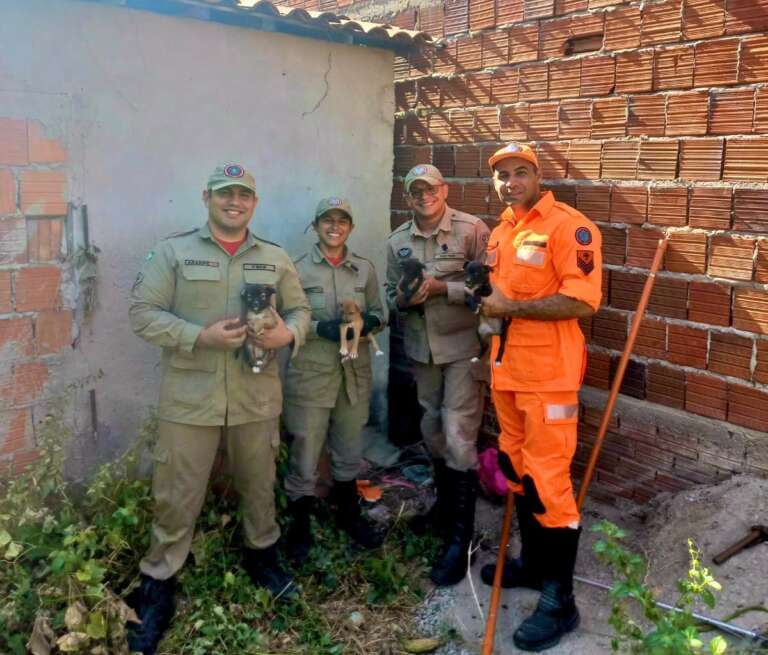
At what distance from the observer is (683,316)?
13.3ft

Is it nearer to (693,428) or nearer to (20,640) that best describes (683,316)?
(693,428)

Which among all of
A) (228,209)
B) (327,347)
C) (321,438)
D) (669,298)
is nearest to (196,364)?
(228,209)

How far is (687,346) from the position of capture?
13.3ft

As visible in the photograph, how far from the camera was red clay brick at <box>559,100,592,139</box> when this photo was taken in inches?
172

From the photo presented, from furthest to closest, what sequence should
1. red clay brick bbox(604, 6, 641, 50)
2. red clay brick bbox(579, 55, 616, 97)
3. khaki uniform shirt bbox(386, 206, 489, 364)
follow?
khaki uniform shirt bbox(386, 206, 489, 364), red clay brick bbox(579, 55, 616, 97), red clay brick bbox(604, 6, 641, 50)

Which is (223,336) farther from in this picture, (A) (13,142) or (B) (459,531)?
(B) (459,531)

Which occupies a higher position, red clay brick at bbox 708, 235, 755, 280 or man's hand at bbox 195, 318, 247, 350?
red clay brick at bbox 708, 235, 755, 280

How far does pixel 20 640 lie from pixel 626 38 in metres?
4.21

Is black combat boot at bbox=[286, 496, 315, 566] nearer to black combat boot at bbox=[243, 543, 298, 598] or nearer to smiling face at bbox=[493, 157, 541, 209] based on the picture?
black combat boot at bbox=[243, 543, 298, 598]

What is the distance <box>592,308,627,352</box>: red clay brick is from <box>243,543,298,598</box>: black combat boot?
2164 mm

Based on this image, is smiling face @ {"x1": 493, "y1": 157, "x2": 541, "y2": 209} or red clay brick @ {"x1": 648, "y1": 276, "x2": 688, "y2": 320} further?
red clay brick @ {"x1": 648, "y1": 276, "x2": 688, "y2": 320}

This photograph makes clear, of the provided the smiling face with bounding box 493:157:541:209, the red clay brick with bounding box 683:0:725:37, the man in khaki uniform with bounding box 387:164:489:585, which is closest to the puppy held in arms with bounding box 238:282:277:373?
the man in khaki uniform with bounding box 387:164:489:585

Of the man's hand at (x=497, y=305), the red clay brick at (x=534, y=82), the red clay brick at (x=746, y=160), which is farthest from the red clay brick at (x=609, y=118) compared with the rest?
the man's hand at (x=497, y=305)

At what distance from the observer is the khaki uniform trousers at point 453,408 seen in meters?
4.31
